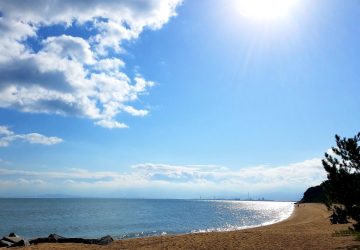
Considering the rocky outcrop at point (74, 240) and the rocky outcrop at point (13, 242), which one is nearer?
the rocky outcrop at point (13, 242)

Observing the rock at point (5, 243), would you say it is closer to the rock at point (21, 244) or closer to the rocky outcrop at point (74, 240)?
the rock at point (21, 244)

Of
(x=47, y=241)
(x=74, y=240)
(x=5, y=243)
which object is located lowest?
(x=5, y=243)

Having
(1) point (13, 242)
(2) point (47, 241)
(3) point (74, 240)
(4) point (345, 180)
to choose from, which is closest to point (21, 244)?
(1) point (13, 242)

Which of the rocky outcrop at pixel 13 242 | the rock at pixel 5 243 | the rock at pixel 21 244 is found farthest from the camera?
the rock at pixel 5 243

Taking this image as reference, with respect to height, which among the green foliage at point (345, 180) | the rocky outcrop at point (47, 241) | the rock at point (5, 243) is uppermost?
the green foliage at point (345, 180)

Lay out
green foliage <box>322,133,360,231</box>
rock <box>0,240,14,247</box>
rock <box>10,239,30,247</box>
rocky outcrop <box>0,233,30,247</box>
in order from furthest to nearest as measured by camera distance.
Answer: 1. rock <box>0,240,14,247</box>
2. rocky outcrop <box>0,233,30,247</box>
3. rock <box>10,239,30,247</box>
4. green foliage <box>322,133,360,231</box>

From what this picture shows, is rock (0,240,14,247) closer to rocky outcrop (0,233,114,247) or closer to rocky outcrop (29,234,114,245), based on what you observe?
rocky outcrop (0,233,114,247)

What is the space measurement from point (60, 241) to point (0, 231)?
116 ft

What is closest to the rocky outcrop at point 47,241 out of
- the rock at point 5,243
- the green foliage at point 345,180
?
the rock at point 5,243

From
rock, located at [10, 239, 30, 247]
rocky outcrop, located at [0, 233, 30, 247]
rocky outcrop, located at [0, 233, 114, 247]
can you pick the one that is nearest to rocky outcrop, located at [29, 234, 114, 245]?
rocky outcrop, located at [0, 233, 114, 247]

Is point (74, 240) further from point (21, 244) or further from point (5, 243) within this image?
point (5, 243)

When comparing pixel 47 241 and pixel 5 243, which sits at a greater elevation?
pixel 47 241

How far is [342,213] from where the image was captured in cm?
1647

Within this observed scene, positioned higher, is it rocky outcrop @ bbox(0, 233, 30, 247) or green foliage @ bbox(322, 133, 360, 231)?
green foliage @ bbox(322, 133, 360, 231)
